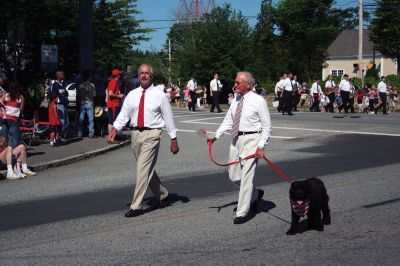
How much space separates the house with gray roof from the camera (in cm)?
7906

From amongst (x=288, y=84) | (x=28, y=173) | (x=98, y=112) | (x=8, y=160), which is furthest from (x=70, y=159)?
(x=288, y=84)

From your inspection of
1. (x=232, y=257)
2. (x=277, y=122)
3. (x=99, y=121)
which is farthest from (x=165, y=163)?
(x=277, y=122)

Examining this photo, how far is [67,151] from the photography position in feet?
49.6

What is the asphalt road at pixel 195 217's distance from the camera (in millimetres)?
6309

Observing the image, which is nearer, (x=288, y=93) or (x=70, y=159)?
(x=70, y=159)

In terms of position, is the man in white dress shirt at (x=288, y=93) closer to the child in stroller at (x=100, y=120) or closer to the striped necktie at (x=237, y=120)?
the child in stroller at (x=100, y=120)

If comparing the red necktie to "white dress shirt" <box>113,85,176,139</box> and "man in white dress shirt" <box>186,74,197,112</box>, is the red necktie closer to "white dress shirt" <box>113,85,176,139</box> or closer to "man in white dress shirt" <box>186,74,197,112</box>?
"white dress shirt" <box>113,85,176,139</box>

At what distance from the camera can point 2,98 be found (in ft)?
42.2

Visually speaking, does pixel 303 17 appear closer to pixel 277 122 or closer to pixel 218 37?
pixel 218 37

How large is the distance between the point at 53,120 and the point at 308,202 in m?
10.2

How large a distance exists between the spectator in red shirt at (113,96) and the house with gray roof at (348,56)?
63318mm

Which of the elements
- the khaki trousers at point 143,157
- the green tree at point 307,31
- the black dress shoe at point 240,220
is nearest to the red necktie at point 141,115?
the khaki trousers at point 143,157

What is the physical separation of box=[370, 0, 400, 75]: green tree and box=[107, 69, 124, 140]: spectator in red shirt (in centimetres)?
5369

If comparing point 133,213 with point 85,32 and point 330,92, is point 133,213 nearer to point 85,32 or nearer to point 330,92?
point 85,32
